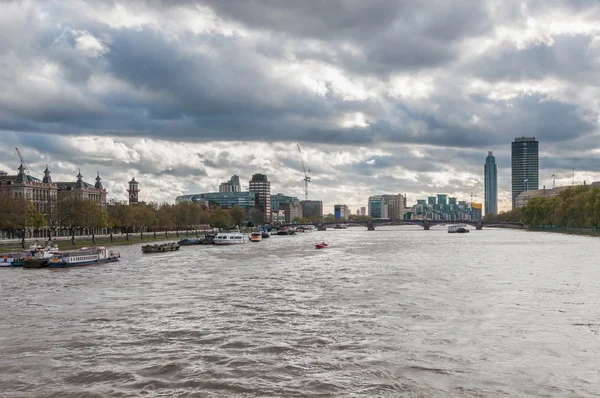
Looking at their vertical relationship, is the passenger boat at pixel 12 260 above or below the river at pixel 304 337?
above

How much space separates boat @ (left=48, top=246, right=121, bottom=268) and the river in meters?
21.5

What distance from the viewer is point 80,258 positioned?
86.1 meters

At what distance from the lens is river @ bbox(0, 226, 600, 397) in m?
24.4

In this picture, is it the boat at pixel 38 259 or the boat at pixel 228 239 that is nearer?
the boat at pixel 38 259

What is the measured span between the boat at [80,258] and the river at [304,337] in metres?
21.5

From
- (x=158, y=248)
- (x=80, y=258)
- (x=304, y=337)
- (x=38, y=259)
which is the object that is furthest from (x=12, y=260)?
(x=304, y=337)

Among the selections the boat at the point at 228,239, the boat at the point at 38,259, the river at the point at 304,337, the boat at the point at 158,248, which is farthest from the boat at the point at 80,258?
the boat at the point at 228,239

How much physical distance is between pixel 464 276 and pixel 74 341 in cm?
4379

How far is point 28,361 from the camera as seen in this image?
2861 centimetres

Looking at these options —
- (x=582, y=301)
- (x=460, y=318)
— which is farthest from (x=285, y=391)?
(x=582, y=301)

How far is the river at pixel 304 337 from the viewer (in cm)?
2439

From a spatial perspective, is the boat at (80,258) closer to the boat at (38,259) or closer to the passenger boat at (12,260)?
the boat at (38,259)

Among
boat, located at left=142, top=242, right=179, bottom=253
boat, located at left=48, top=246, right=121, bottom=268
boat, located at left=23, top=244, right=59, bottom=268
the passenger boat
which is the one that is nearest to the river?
boat, located at left=23, top=244, right=59, bottom=268

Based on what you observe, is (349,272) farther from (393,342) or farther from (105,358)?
(105,358)
